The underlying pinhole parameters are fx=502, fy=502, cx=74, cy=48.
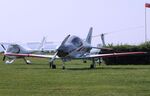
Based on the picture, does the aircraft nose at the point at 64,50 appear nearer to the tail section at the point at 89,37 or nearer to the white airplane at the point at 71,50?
the white airplane at the point at 71,50

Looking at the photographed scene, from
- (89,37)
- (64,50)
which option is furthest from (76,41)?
(89,37)

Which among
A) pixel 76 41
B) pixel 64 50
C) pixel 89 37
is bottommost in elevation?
pixel 64 50

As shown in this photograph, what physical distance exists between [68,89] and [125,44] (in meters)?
32.7

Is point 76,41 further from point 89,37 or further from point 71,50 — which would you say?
point 89,37

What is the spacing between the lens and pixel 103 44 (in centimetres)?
5269

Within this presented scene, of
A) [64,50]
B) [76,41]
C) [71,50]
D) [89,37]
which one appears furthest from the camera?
[89,37]

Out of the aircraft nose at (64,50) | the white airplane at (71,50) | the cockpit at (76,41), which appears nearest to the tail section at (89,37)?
the white airplane at (71,50)

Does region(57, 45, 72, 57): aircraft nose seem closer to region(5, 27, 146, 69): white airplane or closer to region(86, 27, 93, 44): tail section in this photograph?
region(5, 27, 146, 69): white airplane

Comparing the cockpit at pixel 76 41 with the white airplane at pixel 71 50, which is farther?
the cockpit at pixel 76 41

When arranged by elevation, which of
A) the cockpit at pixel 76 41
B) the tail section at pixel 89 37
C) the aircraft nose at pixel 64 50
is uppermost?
the tail section at pixel 89 37

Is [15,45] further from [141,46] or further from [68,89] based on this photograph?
[68,89]

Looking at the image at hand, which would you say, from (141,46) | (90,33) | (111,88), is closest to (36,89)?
(111,88)

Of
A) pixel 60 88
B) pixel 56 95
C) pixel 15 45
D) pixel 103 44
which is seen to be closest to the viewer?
pixel 56 95

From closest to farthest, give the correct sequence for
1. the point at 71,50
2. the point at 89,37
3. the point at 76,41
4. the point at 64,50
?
1. the point at 64,50
2. the point at 71,50
3. the point at 76,41
4. the point at 89,37
